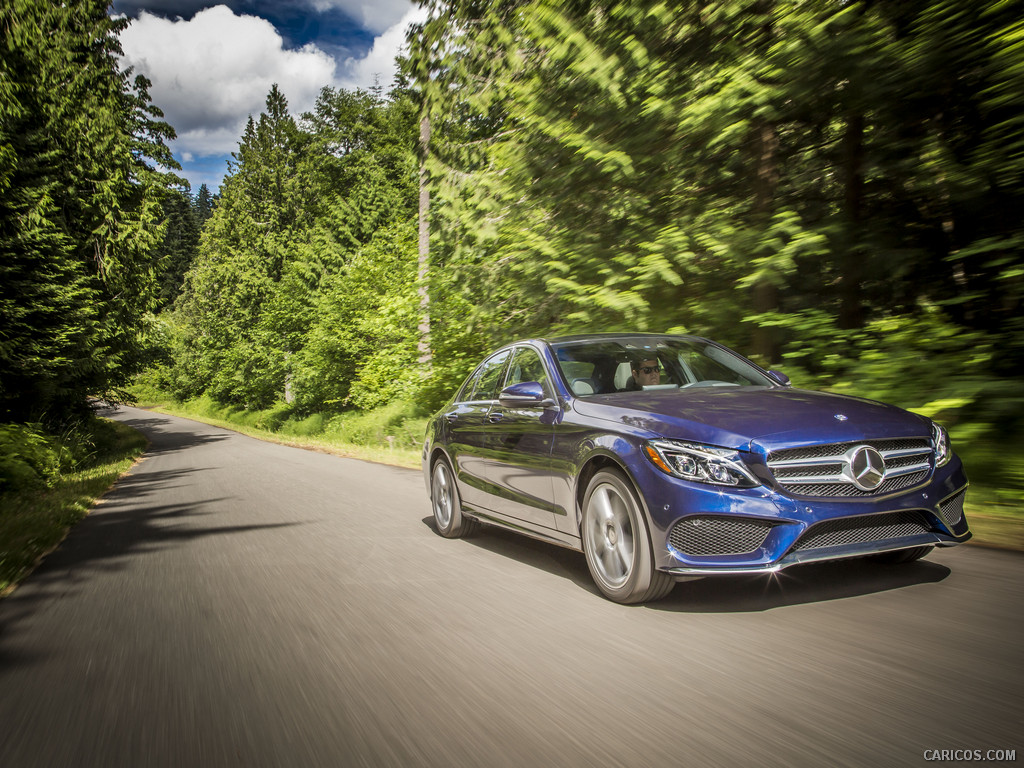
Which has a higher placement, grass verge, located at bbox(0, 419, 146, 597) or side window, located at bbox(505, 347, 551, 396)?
side window, located at bbox(505, 347, 551, 396)

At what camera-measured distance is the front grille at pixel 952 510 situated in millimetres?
4336

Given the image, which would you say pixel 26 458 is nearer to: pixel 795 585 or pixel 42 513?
pixel 42 513

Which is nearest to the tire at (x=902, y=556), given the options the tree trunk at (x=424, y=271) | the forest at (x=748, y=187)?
the forest at (x=748, y=187)

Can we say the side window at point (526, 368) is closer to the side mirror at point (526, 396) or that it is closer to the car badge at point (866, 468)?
the side mirror at point (526, 396)

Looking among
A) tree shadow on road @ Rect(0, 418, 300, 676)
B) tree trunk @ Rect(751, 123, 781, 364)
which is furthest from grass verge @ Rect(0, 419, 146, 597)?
tree trunk @ Rect(751, 123, 781, 364)

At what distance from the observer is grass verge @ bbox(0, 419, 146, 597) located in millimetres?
7203

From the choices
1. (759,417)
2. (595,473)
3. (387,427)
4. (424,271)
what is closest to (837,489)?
(759,417)

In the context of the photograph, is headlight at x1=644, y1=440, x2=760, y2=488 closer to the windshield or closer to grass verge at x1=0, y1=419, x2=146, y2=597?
the windshield

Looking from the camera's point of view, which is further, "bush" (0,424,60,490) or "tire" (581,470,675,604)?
"bush" (0,424,60,490)

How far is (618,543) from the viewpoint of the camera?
15.4 ft

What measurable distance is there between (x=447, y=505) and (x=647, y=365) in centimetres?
249

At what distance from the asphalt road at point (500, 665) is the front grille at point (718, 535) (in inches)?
15.2

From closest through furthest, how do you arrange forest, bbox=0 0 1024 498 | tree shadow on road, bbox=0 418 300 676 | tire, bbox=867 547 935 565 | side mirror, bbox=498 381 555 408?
tire, bbox=867 547 935 565 → tree shadow on road, bbox=0 418 300 676 → side mirror, bbox=498 381 555 408 → forest, bbox=0 0 1024 498

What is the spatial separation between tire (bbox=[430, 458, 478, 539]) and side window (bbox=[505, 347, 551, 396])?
1227 millimetres
